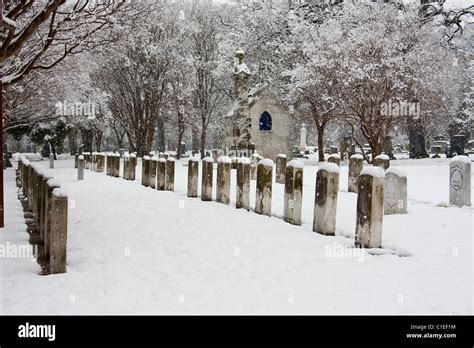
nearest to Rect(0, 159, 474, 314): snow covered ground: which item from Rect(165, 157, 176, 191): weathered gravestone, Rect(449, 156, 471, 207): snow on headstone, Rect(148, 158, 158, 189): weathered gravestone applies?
Rect(449, 156, 471, 207): snow on headstone

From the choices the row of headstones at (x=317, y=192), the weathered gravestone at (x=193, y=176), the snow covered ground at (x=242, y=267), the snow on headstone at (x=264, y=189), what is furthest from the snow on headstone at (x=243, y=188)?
the weathered gravestone at (x=193, y=176)

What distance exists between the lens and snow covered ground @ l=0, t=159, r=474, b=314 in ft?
14.0

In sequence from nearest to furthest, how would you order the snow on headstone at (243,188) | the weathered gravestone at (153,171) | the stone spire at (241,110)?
1. the snow on headstone at (243,188)
2. the weathered gravestone at (153,171)
3. the stone spire at (241,110)

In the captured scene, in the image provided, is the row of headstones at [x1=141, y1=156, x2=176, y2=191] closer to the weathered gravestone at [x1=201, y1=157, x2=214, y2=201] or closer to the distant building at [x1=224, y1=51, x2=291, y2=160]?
the weathered gravestone at [x1=201, y1=157, x2=214, y2=201]

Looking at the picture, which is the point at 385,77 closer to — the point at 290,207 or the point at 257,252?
the point at 290,207

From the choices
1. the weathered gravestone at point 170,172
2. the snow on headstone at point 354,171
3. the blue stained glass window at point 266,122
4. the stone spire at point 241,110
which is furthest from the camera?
the blue stained glass window at point 266,122

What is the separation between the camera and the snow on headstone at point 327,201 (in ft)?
23.7

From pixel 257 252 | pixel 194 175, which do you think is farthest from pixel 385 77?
pixel 257 252

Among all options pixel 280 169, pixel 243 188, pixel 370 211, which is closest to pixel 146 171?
pixel 280 169

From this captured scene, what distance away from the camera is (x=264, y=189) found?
9078 millimetres
